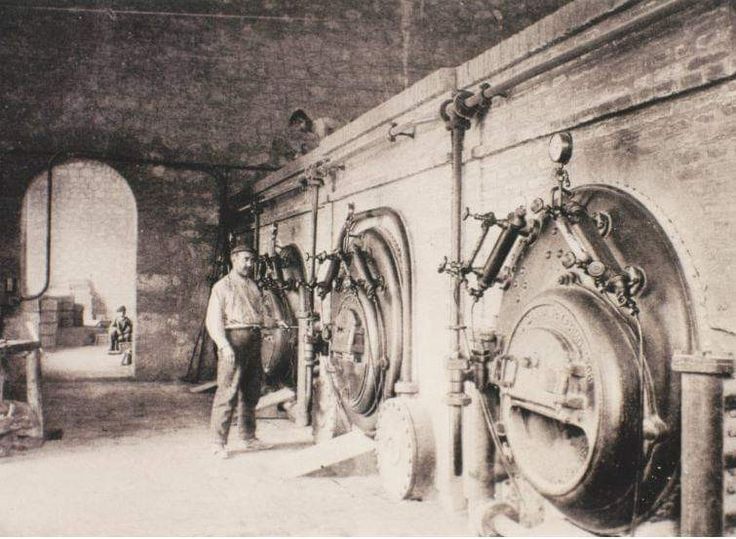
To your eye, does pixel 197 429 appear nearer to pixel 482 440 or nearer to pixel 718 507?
pixel 482 440

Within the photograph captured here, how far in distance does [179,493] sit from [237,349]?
1508 millimetres

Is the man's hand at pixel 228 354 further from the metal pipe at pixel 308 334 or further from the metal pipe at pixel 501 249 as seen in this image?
the metal pipe at pixel 501 249

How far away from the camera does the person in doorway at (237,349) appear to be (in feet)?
18.7

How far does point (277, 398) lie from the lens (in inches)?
280

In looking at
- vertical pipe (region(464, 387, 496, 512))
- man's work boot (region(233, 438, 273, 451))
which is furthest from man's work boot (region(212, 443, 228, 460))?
vertical pipe (region(464, 387, 496, 512))

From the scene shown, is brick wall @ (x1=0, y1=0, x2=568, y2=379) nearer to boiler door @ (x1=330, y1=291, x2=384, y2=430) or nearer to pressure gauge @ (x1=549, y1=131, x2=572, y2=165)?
boiler door @ (x1=330, y1=291, x2=384, y2=430)

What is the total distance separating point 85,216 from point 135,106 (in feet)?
36.7

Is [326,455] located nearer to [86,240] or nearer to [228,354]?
[228,354]

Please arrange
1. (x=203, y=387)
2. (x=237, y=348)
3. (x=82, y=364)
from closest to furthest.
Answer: (x=237, y=348)
(x=203, y=387)
(x=82, y=364)

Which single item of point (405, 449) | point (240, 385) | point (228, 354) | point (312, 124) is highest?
point (312, 124)

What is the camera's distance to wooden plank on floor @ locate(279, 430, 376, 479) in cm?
490

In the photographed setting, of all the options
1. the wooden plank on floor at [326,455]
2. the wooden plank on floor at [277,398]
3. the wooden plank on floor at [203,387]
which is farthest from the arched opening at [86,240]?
the wooden plank on floor at [326,455]

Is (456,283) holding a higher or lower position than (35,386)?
higher

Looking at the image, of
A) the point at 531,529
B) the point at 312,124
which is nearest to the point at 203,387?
the point at 312,124
